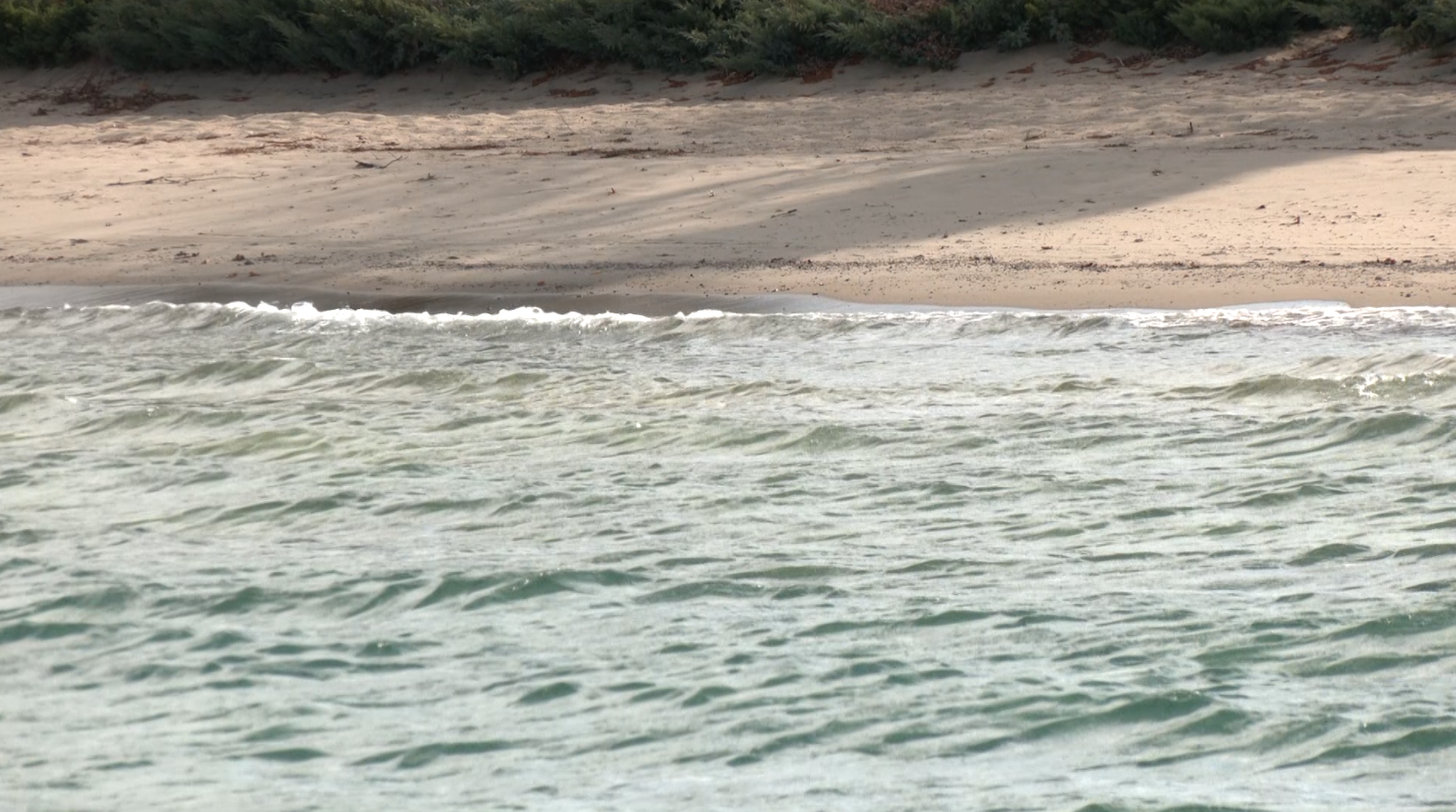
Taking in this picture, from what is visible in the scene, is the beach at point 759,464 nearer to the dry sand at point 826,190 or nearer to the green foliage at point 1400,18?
the dry sand at point 826,190

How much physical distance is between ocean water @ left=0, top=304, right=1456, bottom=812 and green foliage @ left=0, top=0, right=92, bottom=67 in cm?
1159

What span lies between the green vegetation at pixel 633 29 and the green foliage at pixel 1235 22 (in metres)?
0.01

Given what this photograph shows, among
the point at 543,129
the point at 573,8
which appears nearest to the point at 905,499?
the point at 543,129

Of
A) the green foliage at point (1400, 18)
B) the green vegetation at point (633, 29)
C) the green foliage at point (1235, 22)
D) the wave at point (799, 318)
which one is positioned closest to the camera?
the wave at point (799, 318)

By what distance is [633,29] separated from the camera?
16859 millimetres

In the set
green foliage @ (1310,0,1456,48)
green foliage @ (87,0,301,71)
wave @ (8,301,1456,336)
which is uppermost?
green foliage @ (87,0,301,71)

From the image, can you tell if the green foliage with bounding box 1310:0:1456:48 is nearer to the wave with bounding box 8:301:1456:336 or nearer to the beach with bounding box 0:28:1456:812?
the beach with bounding box 0:28:1456:812

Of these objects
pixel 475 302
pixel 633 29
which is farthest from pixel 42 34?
pixel 475 302

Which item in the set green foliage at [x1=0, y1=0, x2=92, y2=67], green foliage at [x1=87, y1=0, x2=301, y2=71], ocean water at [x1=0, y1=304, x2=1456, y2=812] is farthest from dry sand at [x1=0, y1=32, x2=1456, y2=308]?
green foliage at [x1=0, y1=0, x2=92, y2=67]

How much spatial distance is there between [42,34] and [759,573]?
53.1 feet

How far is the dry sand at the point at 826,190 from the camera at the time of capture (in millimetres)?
9781

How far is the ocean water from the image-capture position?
446 centimetres

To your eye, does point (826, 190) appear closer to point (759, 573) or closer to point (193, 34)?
point (759, 573)

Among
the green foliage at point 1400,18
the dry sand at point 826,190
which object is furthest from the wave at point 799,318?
the green foliage at point 1400,18
